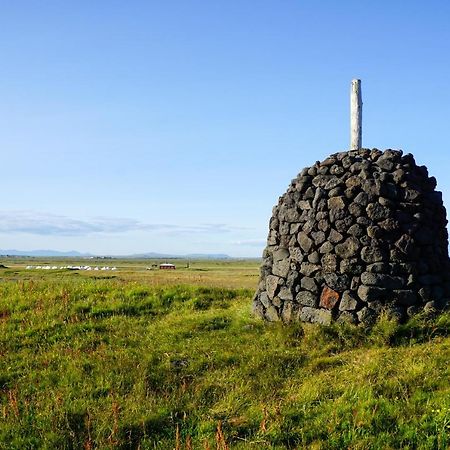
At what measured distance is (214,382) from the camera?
7.74 meters

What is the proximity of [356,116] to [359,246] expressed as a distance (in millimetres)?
3702

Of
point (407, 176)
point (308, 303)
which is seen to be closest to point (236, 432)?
point (308, 303)

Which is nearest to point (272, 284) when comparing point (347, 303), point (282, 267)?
point (282, 267)

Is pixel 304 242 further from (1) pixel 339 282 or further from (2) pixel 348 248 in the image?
(1) pixel 339 282

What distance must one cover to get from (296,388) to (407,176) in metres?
Result: 5.53

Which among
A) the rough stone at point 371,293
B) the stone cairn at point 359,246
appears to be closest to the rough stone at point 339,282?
the stone cairn at point 359,246

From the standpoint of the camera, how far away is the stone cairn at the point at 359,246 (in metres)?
10.1

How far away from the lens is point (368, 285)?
33.2ft

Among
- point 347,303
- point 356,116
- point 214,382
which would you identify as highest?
point 356,116

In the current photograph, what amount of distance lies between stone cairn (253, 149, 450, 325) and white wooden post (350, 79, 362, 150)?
2.38ft

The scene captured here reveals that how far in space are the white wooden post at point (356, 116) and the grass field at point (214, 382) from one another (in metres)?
4.61

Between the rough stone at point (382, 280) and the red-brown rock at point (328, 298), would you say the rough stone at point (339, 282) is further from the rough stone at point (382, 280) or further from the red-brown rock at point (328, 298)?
the rough stone at point (382, 280)

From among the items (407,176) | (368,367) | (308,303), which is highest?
(407,176)

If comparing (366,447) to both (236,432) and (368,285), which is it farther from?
(368,285)
